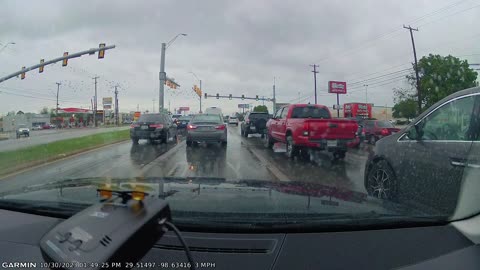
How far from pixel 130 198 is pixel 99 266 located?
338mm

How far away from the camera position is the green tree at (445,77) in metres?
21.8

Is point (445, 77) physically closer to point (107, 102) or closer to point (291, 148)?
point (291, 148)

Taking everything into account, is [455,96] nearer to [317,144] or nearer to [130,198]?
[130,198]

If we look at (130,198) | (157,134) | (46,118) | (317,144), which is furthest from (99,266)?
(46,118)

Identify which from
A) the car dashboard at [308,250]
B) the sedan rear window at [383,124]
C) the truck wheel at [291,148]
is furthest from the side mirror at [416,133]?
the sedan rear window at [383,124]

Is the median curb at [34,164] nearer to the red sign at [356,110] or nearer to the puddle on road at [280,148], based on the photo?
the puddle on road at [280,148]

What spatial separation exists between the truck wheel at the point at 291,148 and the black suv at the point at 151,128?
862cm

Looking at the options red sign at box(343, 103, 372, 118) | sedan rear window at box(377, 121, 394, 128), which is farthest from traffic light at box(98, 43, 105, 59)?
red sign at box(343, 103, 372, 118)

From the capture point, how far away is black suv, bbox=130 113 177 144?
19.2 metres

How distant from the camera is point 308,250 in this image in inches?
81.3

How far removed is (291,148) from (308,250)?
10340 mm

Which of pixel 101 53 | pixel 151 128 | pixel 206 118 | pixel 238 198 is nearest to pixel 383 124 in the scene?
pixel 206 118

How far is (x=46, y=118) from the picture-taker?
104 meters

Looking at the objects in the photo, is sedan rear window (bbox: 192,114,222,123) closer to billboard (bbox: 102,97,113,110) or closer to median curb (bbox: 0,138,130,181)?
median curb (bbox: 0,138,130,181)
